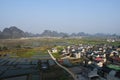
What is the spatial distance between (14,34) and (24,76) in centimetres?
7348

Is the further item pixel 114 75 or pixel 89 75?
pixel 89 75

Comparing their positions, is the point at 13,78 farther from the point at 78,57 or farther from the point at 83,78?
the point at 78,57

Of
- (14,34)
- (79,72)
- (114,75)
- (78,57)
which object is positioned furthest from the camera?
Answer: (14,34)

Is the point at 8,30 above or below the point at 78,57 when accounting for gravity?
above

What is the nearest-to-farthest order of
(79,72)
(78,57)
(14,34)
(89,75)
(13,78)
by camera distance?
(89,75), (13,78), (79,72), (78,57), (14,34)

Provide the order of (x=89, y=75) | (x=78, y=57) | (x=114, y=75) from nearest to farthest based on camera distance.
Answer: (x=114, y=75)
(x=89, y=75)
(x=78, y=57)

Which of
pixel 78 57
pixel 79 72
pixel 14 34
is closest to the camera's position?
pixel 79 72

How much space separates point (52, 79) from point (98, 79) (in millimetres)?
2925

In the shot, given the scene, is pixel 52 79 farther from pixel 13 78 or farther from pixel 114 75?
Answer: pixel 114 75

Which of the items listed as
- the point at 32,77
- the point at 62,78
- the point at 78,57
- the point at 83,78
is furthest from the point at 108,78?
the point at 78,57

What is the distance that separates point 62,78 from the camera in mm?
12797

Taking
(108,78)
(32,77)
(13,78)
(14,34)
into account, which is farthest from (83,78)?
(14,34)

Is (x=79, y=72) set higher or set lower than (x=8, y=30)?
lower

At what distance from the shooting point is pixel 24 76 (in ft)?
46.1
